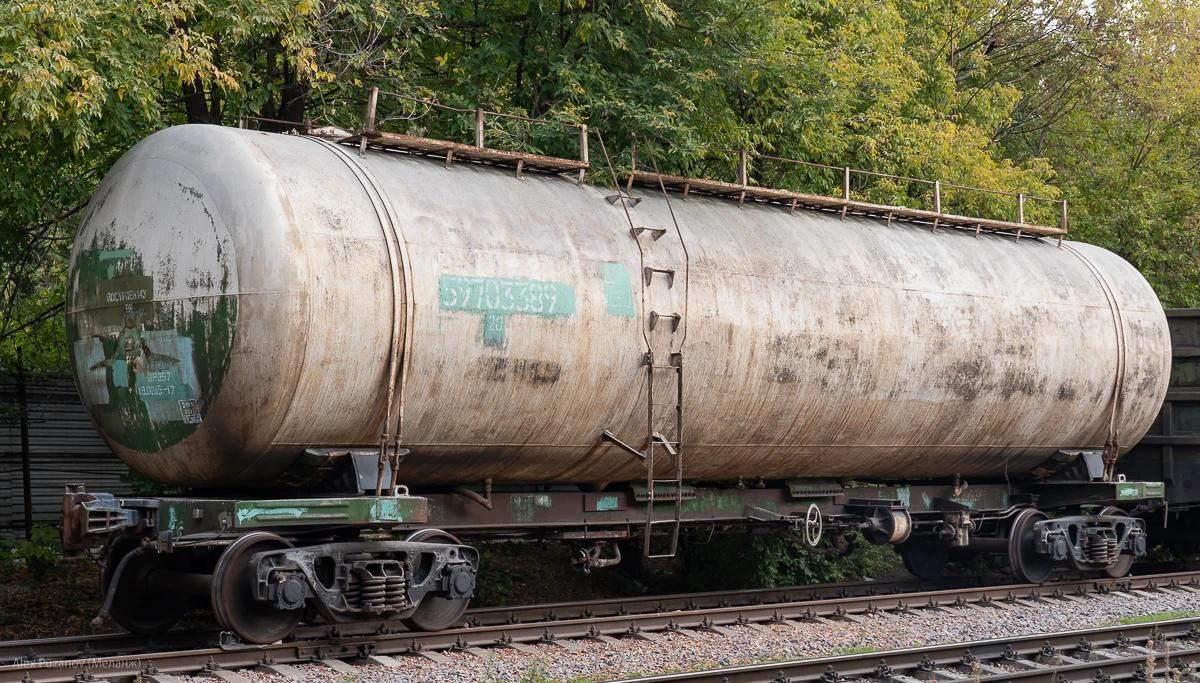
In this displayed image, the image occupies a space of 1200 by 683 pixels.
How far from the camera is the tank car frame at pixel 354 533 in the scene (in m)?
8.76

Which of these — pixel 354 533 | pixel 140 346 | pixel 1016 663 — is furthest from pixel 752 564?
pixel 140 346

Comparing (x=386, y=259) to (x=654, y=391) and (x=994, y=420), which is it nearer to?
(x=654, y=391)

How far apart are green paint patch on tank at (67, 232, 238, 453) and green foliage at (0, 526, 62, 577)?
14.7 feet

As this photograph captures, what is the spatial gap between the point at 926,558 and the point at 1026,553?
5.94 feet

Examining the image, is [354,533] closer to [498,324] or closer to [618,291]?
[498,324]

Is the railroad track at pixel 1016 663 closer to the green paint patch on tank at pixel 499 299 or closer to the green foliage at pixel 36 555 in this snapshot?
the green paint patch on tank at pixel 499 299

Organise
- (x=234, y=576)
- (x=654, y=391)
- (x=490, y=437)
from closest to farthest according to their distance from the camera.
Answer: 1. (x=234, y=576)
2. (x=490, y=437)
3. (x=654, y=391)

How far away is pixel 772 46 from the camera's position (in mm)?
15305

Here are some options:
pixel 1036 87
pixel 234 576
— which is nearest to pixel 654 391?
pixel 234 576

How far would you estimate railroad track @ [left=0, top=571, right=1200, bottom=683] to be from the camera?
8.18 metres

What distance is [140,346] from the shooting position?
927 centimetres

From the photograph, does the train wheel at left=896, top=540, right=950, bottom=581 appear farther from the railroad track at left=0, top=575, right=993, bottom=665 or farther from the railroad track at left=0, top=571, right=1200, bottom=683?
the railroad track at left=0, top=571, right=1200, bottom=683

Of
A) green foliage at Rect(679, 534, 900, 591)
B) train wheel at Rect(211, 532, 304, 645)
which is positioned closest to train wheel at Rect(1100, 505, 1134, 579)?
green foliage at Rect(679, 534, 900, 591)

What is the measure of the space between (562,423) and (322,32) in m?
5.22
